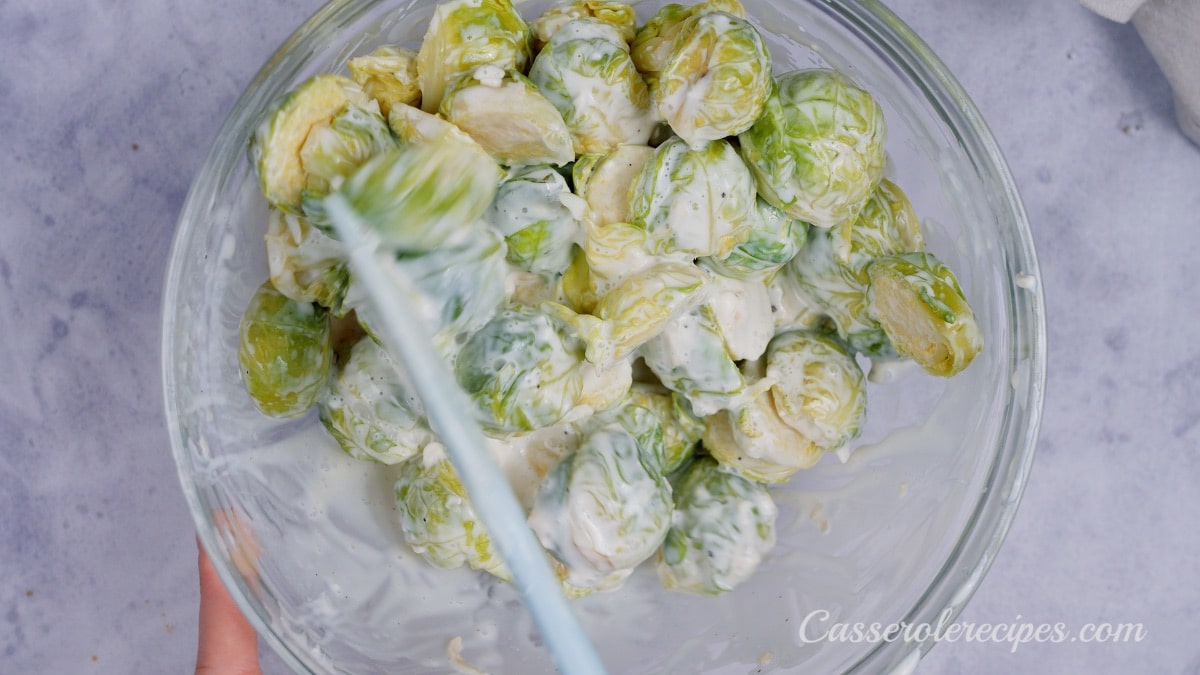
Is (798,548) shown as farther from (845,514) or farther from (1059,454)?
(1059,454)

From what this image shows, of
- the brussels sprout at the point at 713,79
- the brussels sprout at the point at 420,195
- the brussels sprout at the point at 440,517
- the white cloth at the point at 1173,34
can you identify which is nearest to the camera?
the brussels sprout at the point at 420,195

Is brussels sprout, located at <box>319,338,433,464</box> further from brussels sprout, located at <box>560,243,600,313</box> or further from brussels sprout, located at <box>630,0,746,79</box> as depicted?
brussels sprout, located at <box>630,0,746,79</box>

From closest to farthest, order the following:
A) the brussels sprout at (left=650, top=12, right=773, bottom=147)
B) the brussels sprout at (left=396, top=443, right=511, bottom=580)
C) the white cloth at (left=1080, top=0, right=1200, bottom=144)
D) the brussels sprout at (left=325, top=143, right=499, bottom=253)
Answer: the brussels sprout at (left=325, top=143, right=499, bottom=253) < the brussels sprout at (left=650, top=12, right=773, bottom=147) < the brussels sprout at (left=396, top=443, right=511, bottom=580) < the white cloth at (left=1080, top=0, right=1200, bottom=144)

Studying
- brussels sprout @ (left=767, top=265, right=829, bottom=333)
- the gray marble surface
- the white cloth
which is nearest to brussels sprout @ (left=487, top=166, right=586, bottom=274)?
brussels sprout @ (left=767, top=265, right=829, bottom=333)

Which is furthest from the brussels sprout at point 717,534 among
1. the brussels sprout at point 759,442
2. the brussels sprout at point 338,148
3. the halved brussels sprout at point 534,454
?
the brussels sprout at point 338,148

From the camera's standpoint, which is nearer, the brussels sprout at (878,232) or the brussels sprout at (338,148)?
the brussels sprout at (338,148)

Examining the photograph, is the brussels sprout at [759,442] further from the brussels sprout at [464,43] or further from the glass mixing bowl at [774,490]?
the brussels sprout at [464,43]

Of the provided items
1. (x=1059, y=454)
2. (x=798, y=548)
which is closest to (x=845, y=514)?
(x=798, y=548)
